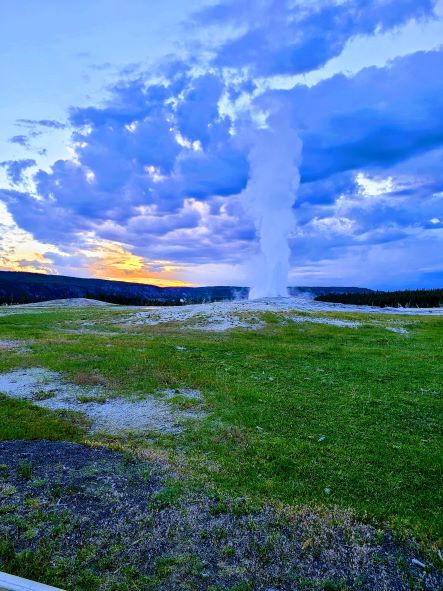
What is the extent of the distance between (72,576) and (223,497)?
3553 millimetres

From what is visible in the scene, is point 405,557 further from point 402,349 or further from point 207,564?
point 402,349

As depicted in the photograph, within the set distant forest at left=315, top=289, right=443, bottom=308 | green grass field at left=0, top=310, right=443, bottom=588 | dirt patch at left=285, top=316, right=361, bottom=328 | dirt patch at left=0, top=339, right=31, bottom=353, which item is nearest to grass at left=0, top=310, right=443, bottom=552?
green grass field at left=0, top=310, right=443, bottom=588

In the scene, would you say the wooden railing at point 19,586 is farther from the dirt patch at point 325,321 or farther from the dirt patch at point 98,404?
the dirt patch at point 325,321

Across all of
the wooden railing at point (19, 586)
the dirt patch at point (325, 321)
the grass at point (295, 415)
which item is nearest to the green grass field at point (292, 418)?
the grass at point (295, 415)

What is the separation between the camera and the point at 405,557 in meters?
7.73

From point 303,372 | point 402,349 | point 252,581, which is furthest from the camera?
point 402,349

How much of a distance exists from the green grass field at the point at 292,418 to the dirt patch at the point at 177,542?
76cm

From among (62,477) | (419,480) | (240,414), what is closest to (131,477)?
(62,477)

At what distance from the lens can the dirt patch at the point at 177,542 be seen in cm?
709

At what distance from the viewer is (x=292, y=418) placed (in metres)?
14.9

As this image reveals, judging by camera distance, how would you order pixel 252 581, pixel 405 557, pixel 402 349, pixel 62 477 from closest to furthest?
pixel 252 581, pixel 405 557, pixel 62 477, pixel 402 349

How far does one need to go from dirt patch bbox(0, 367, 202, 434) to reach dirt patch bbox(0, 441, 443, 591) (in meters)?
4.31

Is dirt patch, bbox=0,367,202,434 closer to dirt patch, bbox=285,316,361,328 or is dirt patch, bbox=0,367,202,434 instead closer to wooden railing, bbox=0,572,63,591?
wooden railing, bbox=0,572,63,591

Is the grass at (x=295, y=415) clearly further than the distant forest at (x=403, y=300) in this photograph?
No
